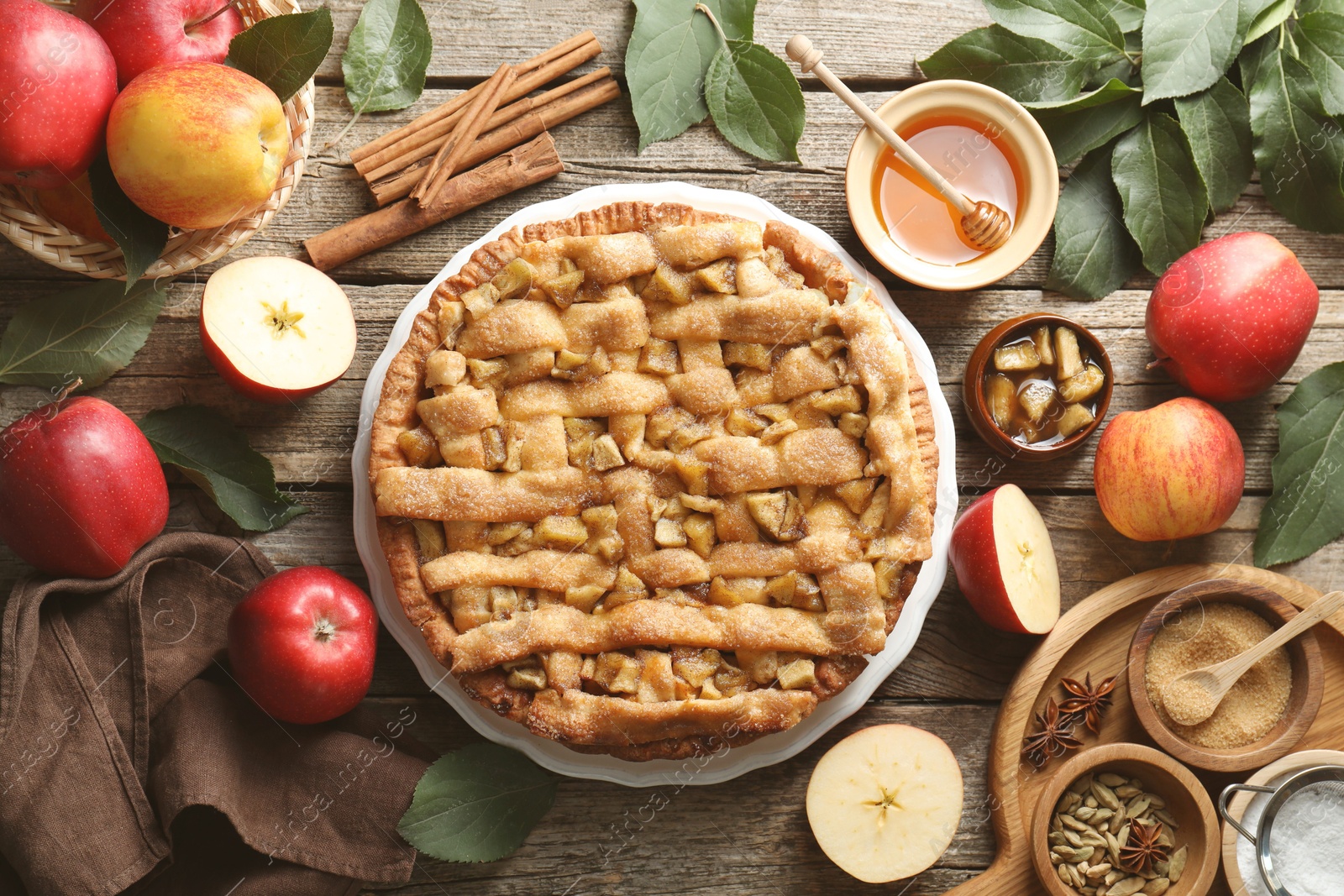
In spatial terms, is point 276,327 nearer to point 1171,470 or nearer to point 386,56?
point 386,56

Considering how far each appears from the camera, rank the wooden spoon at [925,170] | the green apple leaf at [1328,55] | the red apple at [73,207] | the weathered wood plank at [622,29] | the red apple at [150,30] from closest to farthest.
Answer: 1. the red apple at [150,30]
2. the red apple at [73,207]
3. the wooden spoon at [925,170]
4. the green apple leaf at [1328,55]
5. the weathered wood plank at [622,29]

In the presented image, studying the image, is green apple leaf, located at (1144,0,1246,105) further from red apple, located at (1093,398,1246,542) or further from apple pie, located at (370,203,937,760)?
apple pie, located at (370,203,937,760)

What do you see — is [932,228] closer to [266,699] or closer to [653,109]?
[653,109]

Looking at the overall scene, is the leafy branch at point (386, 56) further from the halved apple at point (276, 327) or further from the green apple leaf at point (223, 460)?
the green apple leaf at point (223, 460)

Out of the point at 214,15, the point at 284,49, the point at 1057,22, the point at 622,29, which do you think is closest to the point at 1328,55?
the point at 1057,22

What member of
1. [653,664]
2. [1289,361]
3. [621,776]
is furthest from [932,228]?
[621,776]

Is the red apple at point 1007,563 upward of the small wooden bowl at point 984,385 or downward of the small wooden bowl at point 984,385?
downward

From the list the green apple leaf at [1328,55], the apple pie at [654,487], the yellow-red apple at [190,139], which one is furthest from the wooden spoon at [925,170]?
the yellow-red apple at [190,139]
